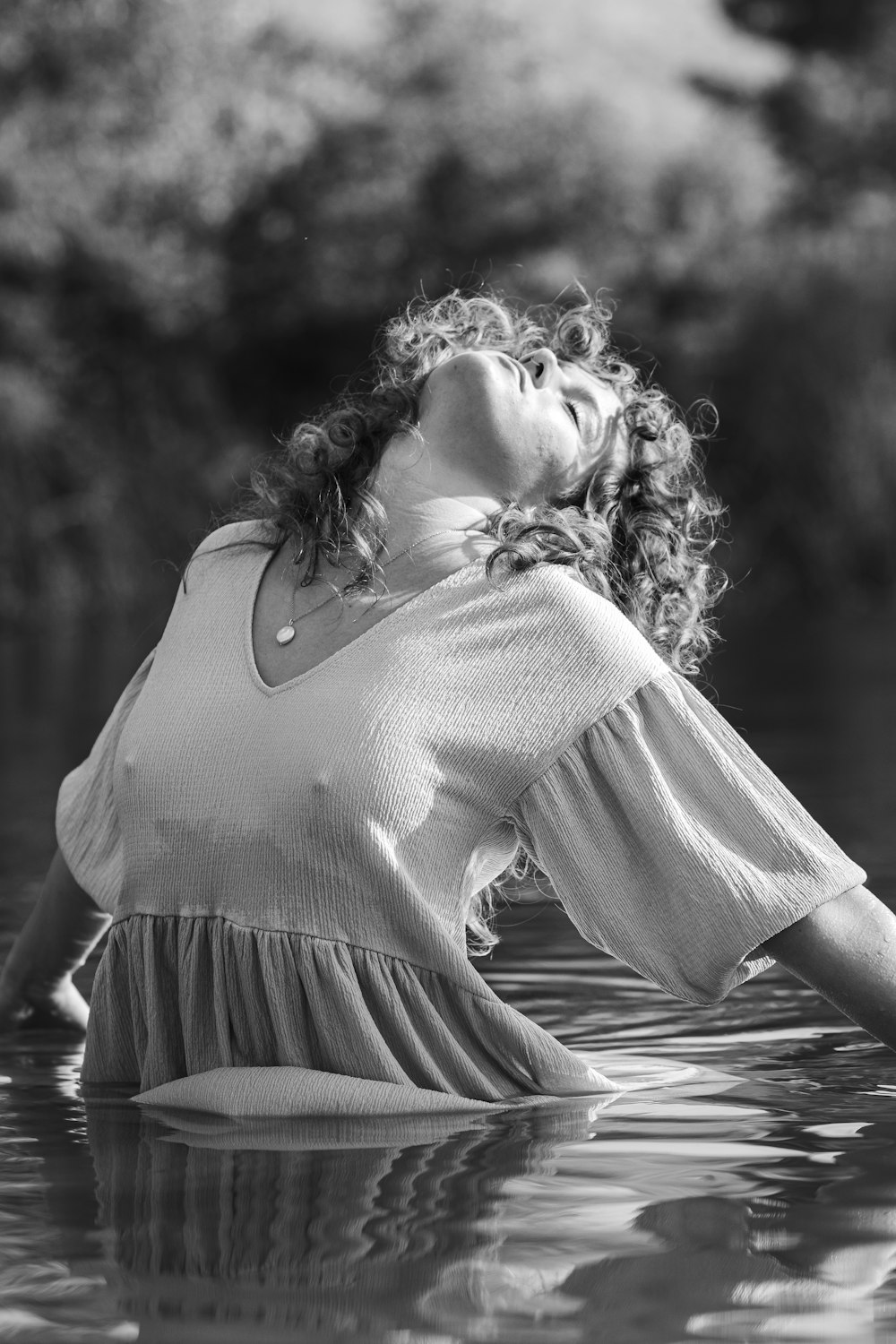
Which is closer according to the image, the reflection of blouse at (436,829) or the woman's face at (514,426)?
the reflection of blouse at (436,829)

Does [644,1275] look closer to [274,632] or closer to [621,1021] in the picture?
[274,632]

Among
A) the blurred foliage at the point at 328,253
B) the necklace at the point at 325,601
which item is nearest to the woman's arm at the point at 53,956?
the necklace at the point at 325,601

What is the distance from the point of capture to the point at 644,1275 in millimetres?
1667

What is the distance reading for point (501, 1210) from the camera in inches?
73.9

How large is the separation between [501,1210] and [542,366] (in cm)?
100

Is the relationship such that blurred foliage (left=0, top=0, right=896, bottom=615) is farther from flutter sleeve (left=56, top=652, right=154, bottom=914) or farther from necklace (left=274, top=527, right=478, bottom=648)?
necklace (left=274, top=527, right=478, bottom=648)

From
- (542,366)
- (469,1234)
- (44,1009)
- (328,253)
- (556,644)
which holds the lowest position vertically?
(469,1234)

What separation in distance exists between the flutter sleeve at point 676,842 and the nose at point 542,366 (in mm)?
459

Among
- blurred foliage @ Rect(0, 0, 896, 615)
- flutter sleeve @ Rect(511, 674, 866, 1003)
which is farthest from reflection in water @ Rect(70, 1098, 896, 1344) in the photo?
blurred foliage @ Rect(0, 0, 896, 615)

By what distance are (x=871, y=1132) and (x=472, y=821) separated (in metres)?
0.57

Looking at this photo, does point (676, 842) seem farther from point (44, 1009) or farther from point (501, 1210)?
point (44, 1009)

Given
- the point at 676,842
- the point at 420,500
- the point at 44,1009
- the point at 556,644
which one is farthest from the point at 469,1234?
the point at 44,1009

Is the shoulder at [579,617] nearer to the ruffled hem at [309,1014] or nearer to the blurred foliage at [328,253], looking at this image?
the ruffled hem at [309,1014]

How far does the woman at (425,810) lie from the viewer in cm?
203
